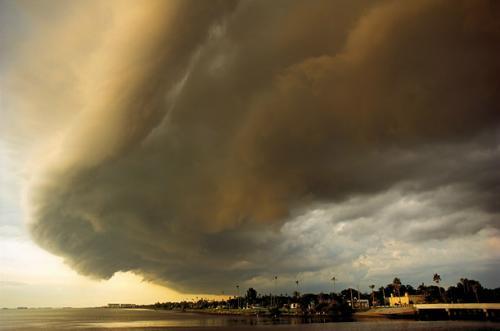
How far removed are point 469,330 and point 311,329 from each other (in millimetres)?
44864

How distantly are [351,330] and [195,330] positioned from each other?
169ft

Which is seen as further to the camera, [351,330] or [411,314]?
[411,314]

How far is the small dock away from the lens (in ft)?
535

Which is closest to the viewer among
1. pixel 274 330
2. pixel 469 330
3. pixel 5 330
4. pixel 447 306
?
pixel 469 330

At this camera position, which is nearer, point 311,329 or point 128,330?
point 311,329

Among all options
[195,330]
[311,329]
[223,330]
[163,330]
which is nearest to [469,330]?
[311,329]

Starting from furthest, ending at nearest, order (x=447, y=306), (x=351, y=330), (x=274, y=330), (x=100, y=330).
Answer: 1. (x=447, y=306)
2. (x=100, y=330)
3. (x=274, y=330)
4. (x=351, y=330)

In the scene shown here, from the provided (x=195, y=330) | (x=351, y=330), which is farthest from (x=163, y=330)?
(x=351, y=330)

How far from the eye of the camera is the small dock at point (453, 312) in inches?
6417

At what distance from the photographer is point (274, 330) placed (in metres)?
128

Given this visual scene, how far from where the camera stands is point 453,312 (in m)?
181

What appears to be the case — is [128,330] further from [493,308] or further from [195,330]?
[493,308]

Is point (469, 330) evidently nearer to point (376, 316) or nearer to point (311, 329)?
point (311, 329)

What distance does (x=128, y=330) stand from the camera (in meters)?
140
